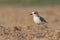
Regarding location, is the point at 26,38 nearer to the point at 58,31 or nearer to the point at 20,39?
the point at 20,39

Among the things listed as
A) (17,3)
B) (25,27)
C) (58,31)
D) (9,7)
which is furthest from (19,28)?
(17,3)

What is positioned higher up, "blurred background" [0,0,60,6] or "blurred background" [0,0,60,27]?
"blurred background" [0,0,60,6]

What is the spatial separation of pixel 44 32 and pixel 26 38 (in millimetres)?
955

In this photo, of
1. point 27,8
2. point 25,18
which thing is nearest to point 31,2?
point 27,8

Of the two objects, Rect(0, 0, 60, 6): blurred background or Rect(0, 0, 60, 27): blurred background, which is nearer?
Rect(0, 0, 60, 27): blurred background

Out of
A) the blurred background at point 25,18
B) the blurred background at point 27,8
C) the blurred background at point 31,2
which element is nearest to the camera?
the blurred background at point 25,18

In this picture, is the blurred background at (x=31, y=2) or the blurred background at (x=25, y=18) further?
the blurred background at (x=31, y=2)

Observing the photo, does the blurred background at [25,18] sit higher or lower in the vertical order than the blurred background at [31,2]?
lower

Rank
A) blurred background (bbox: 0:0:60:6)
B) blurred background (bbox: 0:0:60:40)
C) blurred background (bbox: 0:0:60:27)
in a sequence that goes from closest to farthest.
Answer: blurred background (bbox: 0:0:60:40) → blurred background (bbox: 0:0:60:27) → blurred background (bbox: 0:0:60:6)

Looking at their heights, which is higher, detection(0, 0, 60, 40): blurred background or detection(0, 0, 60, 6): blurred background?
detection(0, 0, 60, 6): blurred background

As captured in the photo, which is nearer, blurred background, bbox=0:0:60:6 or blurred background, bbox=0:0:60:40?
blurred background, bbox=0:0:60:40

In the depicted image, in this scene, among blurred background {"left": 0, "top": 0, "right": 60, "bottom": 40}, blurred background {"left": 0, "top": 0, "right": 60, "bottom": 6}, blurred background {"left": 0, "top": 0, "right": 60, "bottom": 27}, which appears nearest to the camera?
blurred background {"left": 0, "top": 0, "right": 60, "bottom": 40}

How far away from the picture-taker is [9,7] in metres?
→ 30.2

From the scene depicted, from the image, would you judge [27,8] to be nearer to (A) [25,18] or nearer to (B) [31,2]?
(B) [31,2]
